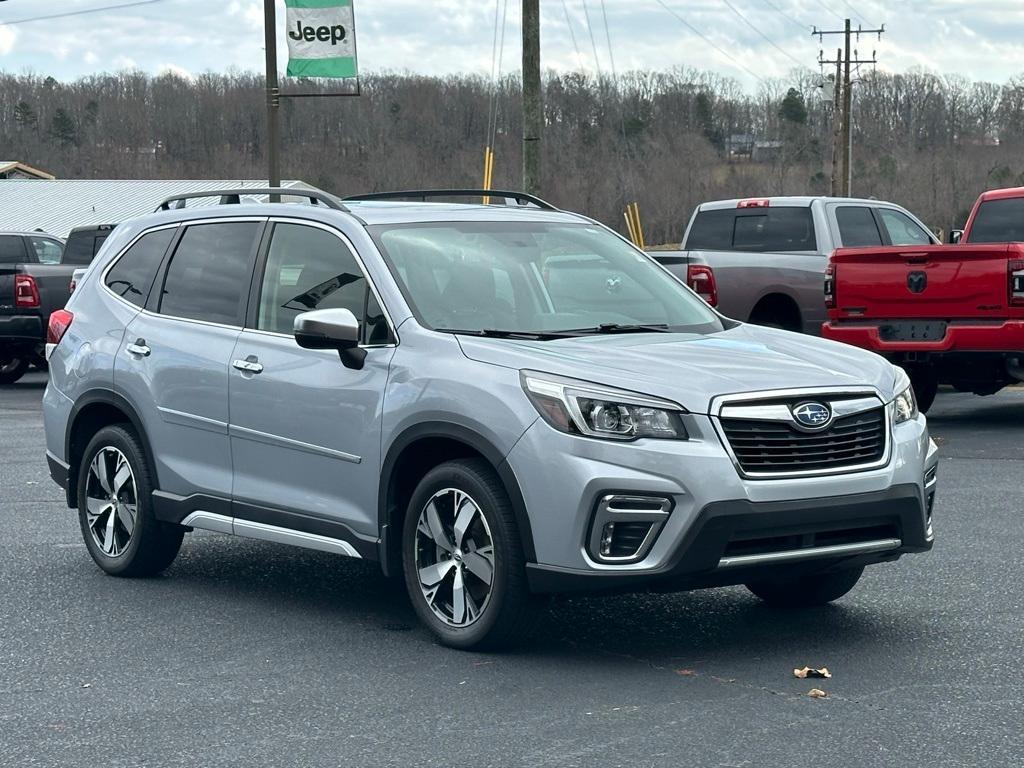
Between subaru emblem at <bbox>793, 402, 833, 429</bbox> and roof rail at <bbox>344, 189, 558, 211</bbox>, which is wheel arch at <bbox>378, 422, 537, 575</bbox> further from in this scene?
roof rail at <bbox>344, 189, 558, 211</bbox>

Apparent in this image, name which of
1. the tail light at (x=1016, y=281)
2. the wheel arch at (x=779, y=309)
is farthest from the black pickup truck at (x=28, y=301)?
the tail light at (x=1016, y=281)

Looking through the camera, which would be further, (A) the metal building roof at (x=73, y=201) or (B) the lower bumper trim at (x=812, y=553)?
(A) the metal building roof at (x=73, y=201)

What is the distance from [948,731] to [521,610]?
1.63 meters

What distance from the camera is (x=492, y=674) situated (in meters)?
5.69

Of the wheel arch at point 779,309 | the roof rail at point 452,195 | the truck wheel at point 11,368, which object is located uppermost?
the roof rail at point 452,195

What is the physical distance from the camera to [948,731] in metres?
4.88

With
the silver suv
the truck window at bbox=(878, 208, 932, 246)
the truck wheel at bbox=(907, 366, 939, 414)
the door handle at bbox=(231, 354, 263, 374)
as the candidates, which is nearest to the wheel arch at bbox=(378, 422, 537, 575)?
the silver suv

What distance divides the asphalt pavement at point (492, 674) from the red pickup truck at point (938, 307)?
17.2ft

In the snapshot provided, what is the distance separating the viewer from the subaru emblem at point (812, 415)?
566 cm

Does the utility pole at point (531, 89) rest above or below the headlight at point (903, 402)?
above

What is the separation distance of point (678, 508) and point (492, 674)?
3.03ft

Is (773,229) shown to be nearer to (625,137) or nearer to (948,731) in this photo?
(948,731)

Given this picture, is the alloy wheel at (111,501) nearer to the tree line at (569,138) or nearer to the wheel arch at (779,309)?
the wheel arch at (779,309)

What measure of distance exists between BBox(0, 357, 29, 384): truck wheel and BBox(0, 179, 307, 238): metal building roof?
141 ft
